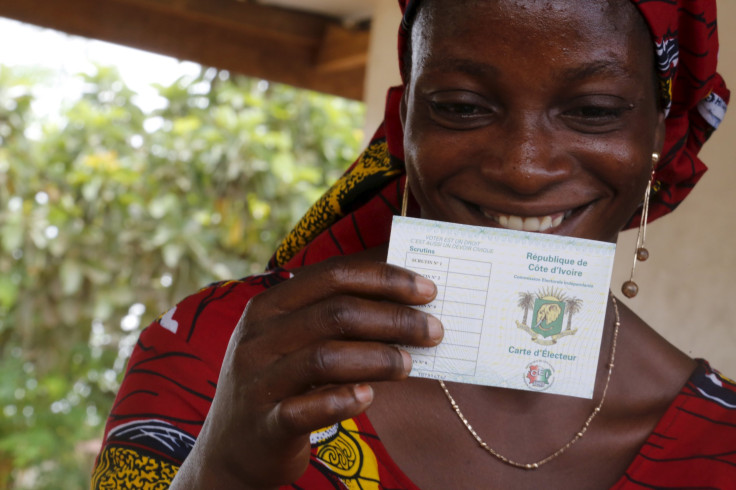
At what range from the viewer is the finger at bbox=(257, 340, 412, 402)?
1.10 meters

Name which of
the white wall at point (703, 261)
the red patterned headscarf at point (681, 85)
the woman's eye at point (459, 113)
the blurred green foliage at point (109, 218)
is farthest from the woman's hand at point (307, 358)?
the blurred green foliage at point (109, 218)

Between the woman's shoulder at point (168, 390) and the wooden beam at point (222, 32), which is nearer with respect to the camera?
the woman's shoulder at point (168, 390)

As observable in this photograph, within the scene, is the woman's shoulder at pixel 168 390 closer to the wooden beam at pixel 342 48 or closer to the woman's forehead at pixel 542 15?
the woman's forehead at pixel 542 15

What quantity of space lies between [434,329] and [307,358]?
178 millimetres

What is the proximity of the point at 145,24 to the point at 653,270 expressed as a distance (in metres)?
3.17

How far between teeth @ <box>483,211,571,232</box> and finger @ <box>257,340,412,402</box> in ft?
1.48

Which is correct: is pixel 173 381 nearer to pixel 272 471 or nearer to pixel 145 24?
pixel 272 471

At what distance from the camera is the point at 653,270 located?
2674 millimetres

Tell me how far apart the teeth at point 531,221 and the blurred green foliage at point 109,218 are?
3877 millimetres

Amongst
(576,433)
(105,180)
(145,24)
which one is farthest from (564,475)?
(105,180)

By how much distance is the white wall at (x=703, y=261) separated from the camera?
243cm

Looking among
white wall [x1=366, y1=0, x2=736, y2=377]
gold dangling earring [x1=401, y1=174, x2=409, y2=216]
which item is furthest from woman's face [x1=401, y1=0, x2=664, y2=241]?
white wall [x1=366, y1=0, x2=736, y2=377]

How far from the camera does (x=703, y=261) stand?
2531 millimetres

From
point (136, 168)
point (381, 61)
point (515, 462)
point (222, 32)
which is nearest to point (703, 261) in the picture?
point (515, 462)
